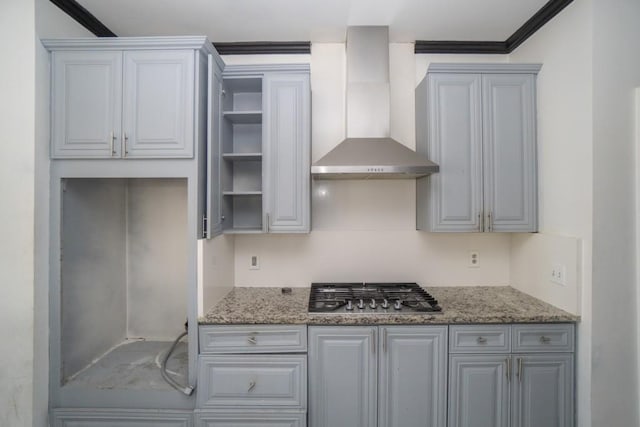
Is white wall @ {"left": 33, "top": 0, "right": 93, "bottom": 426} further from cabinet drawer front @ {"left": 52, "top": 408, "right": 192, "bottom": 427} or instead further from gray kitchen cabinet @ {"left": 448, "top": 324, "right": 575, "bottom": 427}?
gray kitchen cabinet @ {"left": 448, "top": 324, "right": 575, "bottom": 427}

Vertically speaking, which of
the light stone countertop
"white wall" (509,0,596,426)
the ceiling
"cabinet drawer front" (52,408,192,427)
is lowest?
"cabinet drawer front" (52,408,192,427)

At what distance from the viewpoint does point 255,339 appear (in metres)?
1.63

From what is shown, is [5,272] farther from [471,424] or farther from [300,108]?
[471,424]

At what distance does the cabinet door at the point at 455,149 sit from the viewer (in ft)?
6.27

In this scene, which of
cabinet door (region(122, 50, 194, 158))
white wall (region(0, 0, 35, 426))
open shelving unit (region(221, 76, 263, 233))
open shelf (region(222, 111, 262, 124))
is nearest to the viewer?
white wall (region(0, 0, 35, 426))

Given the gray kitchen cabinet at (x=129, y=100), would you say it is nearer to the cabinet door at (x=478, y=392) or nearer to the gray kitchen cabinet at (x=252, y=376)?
the gray kitchen cabinet at (x=252, y=376)

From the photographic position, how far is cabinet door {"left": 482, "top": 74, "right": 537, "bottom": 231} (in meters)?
1.90

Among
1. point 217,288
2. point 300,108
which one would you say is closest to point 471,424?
point 217,288

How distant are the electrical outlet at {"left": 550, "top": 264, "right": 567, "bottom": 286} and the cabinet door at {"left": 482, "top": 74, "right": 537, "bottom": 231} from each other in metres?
0.29

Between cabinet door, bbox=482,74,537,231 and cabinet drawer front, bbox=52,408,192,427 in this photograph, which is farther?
cabinet door, bbox=482,74,537,231

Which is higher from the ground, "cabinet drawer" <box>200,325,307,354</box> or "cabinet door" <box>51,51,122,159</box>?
"cabinet door" <box>51,51,122,159</box>

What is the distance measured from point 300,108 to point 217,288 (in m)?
1.28

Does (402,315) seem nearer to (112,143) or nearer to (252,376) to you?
(252,376)

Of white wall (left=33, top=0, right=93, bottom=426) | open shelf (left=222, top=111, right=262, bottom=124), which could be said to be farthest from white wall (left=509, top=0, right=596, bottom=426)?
white wall (left=33, top=0, right=93, bottom=426)
